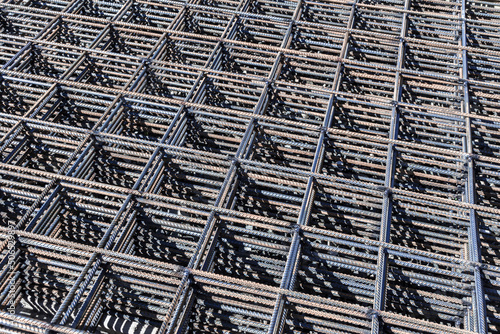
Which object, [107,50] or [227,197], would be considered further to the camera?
[107,50]

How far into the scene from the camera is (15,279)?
912 centimetres

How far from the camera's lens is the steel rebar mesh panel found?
28.3 ft

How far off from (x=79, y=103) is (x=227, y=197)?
5158mm

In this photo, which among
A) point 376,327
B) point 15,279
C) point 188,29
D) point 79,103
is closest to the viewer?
point 376,327

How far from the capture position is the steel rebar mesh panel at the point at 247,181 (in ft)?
28.3

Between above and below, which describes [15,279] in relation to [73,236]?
below

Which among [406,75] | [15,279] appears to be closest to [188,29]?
[406,75]

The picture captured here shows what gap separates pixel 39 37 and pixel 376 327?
12475mm

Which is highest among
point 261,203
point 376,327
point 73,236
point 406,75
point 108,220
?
point 406,75

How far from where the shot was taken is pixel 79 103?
1266 cm

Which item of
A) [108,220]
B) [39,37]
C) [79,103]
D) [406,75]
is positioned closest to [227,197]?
[108,220]

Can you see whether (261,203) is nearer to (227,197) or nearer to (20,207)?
(227,197)

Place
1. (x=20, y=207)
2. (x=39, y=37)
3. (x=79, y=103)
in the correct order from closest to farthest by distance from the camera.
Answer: (x=20, y=207) < (x=79, y=103) < (x=39, y=37)

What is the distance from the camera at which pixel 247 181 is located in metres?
10.7
